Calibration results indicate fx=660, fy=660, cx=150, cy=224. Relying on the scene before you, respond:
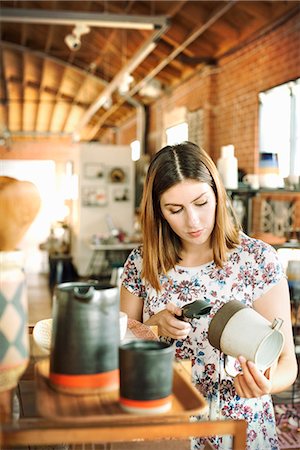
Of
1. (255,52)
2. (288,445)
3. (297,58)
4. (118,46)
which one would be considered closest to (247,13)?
(255,52)

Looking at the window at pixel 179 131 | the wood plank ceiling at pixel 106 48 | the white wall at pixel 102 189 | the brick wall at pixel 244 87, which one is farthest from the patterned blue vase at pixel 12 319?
the white wall at pixel 102 189

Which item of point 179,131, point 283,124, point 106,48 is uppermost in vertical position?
point 106,48

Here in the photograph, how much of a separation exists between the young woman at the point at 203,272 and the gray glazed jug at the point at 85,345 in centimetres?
58

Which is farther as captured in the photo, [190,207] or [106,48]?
[106,48]

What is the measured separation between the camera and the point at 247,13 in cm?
732

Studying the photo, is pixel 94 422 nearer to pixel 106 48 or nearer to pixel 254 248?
pixel 254 248

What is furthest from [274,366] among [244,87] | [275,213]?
[244,87]

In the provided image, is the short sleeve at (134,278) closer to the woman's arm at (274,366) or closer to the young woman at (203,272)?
the young woman at (203,272)

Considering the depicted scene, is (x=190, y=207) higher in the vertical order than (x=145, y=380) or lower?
higher

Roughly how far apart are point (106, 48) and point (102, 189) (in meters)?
2.33

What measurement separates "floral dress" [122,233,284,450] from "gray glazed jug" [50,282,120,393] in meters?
0.80

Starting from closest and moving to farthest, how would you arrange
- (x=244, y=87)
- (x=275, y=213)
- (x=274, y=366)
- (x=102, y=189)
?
(x=274, y=366)
(x=275, y=213)
(x=244, y=87)
(x=102, y=189)

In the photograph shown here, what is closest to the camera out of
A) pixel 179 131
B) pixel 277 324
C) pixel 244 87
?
pixel 277 324

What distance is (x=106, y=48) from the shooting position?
1090 cm
